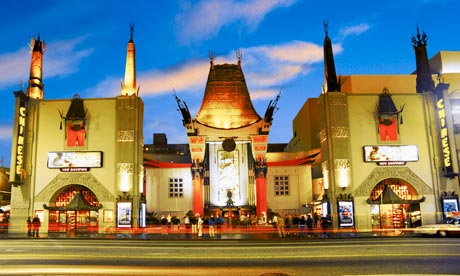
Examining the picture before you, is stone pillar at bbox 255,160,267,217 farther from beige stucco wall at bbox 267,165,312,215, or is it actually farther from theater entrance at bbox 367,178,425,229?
theater entrance at bbox 367,178,425,229

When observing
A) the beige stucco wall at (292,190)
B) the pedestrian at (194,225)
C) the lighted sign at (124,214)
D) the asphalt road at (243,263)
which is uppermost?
the beige stucco wall at (292,190)

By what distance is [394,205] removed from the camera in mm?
33812

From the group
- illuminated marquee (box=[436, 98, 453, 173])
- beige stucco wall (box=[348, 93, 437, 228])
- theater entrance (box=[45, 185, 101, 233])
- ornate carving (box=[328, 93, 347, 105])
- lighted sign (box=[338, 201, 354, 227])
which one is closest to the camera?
lighted sign (box=[338, 201, 354, 227])

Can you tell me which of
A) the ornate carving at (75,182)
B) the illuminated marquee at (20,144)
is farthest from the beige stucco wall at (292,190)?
the illuminated marquee at (20,144)

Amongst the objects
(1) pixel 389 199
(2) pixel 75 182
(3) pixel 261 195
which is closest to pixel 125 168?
(2) pixel 75 182

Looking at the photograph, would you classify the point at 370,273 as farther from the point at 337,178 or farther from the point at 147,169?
the point at 147,169

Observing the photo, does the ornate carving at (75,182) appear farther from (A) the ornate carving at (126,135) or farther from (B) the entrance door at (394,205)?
(B) the entrance door at (394,205)

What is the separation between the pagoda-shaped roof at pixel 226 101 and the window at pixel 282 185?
20.2ft

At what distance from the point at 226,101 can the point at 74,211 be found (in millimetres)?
18272

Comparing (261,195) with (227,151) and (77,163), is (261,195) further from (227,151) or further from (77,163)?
(77,163)

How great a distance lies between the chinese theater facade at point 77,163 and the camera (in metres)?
32.5

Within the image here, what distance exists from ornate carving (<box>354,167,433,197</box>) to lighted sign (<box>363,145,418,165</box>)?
0.64 meters

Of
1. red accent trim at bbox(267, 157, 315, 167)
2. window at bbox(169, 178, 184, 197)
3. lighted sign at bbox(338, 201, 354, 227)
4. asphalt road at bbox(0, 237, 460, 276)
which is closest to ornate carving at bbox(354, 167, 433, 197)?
lighted sign at bbox(338, 201, 354, 227)

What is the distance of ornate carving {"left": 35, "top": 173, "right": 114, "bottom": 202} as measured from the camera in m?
32.9
